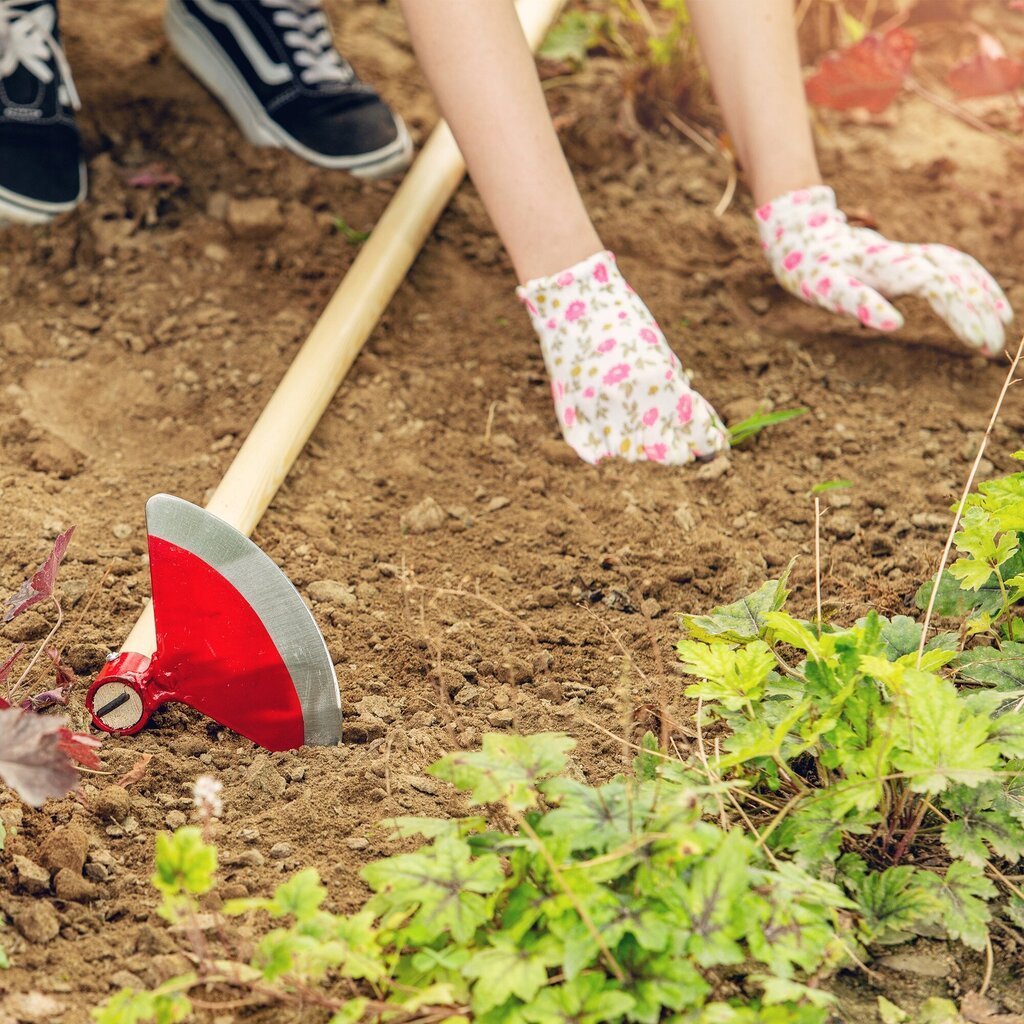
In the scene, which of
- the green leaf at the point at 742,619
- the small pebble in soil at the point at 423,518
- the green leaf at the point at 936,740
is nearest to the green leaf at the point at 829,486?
the green leaf at the point at 742,619

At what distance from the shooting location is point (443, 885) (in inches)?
36.7

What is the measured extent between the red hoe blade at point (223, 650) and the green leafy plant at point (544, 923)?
30 cm

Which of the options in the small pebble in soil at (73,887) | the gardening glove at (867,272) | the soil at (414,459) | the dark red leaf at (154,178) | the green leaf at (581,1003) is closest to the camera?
the green leaf at (581,1003)

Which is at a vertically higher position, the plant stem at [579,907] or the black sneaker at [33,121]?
the black sneaker at [33,121]

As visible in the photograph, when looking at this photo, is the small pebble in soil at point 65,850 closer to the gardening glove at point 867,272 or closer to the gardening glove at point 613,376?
the gardening glove at point 613,376

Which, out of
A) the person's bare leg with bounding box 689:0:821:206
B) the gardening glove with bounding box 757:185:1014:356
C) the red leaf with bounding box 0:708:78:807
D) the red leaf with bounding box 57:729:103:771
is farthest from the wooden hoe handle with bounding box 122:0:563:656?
the gardening glove with bounding box 757:185:1014:356

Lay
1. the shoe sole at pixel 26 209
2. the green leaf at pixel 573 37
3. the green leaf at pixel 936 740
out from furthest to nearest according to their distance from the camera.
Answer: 1. the green leaf at pixel 573 37
2. the shoe sole at pixel 26 209
3. the green leaf at pixel 936 740

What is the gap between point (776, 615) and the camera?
1.14 m

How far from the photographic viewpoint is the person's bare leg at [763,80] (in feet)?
6.32

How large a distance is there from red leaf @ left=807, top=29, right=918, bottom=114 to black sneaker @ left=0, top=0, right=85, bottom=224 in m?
1.50

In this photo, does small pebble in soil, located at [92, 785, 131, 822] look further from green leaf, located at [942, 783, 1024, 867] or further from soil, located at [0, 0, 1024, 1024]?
green leaf, located at [942, 783, 1024, 867]

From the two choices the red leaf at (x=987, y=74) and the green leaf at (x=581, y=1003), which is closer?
the green leaf at (x=581, y=1003)

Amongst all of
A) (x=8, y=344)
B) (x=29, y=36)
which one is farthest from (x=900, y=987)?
(x=29, y=36)

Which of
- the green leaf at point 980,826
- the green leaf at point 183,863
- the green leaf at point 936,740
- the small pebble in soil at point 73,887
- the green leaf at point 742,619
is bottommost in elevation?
the green leaf at point 980,826
